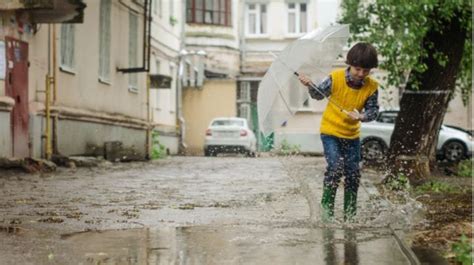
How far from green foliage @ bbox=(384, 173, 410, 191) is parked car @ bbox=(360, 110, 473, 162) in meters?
14.4

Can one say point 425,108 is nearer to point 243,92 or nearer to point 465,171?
point 465,171

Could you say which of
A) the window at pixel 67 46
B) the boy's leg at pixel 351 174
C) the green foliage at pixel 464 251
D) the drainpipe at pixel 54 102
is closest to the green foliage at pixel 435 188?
the boy's leg at pixel 351 174

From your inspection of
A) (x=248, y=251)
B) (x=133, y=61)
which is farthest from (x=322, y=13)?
(x=248, y=251)

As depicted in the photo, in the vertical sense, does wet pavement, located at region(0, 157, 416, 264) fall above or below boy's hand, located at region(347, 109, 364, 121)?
below

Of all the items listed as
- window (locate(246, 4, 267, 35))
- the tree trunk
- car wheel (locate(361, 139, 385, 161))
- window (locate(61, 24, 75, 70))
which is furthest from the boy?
window (locate(246, 4, 267, 35))

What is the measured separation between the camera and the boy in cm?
708

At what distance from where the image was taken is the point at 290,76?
7.50 metres

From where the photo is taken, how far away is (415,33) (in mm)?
14578

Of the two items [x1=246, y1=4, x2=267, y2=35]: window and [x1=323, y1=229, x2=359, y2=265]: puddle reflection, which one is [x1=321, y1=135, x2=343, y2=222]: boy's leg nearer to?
[x1=323, y1=229, x2=359, y2=265]: puddle reflection

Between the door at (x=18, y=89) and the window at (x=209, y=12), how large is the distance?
85.1ft

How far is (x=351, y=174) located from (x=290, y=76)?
100cm

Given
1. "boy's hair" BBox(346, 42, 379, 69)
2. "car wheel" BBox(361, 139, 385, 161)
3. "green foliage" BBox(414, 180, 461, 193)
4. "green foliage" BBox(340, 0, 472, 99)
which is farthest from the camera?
"car wheel" BBox(361, 139, 385, 161)

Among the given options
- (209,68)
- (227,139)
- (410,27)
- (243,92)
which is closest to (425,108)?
(410,27)

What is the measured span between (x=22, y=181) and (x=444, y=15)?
286 inches
